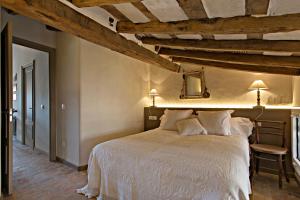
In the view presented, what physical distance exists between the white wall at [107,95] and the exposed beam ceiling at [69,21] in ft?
3.32

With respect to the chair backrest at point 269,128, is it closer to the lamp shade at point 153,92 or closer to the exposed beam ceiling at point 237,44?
the exposed beam ceiling at point 237,44

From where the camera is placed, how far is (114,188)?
7.38 ft

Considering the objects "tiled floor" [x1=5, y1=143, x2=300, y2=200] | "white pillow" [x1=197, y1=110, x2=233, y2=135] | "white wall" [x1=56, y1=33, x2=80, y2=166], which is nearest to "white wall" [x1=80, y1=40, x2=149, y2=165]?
"white wall" [x1=56, y1=33, x2=80, y2=166]

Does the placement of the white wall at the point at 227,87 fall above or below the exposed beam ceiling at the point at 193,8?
below

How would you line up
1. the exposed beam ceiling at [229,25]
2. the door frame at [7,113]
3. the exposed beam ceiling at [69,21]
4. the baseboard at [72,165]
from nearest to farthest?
the exposed beam ceiling at [69,21] → the exposed beam ceiling at [229,25] → the door frame at [7,113] → the baseboard at [72,165]

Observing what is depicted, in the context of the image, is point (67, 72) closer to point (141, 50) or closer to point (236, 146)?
point (141, 50)

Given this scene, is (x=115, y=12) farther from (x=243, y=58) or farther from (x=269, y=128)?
(x=269, y=128)

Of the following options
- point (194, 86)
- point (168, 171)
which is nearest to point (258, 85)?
point (194, 86)

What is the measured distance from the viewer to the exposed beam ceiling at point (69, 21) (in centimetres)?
149

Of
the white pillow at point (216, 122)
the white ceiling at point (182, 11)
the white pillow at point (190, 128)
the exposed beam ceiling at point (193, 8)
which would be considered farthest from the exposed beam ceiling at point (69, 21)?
the white pillow at point (216, 122)

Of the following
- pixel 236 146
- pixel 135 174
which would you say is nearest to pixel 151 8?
pixel 135 174

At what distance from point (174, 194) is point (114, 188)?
2.49 ft

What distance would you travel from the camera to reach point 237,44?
7.79 ft

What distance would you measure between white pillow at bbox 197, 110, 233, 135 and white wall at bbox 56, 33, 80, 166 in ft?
7.28
